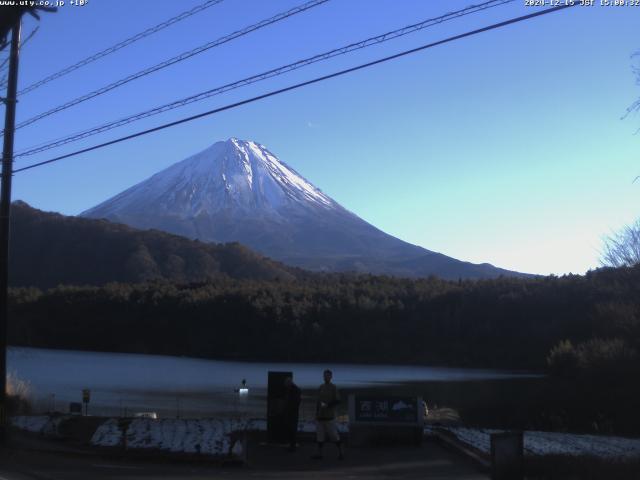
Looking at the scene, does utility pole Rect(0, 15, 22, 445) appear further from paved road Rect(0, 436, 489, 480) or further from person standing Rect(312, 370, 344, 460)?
person standing Rect(312, 370, 344, 460)

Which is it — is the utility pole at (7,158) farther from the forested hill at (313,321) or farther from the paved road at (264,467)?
the forested hill at (313,321)

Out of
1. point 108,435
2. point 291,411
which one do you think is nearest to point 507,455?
point 291,411

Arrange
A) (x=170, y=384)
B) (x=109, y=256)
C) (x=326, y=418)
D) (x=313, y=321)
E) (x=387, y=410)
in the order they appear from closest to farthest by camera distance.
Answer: (x=326, y=418)
(x=387, y=410)
(x=170, y=384)
(x=313, y=321)
(x=109, y=256)

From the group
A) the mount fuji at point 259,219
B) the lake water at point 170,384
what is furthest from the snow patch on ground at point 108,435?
the mount fuji at point 259,219

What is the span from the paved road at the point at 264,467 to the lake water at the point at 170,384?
1140 cm

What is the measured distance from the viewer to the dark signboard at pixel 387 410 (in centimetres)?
1544

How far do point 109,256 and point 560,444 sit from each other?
115380 millimetres

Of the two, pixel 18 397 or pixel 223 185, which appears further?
pixel 223 185

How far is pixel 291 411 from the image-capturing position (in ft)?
48.3

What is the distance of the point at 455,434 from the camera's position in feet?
54.9

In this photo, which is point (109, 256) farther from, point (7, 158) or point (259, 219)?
point (7, 158)

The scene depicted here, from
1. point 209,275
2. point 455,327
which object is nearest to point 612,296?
point 455,327

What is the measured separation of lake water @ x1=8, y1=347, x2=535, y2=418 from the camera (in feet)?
97.9

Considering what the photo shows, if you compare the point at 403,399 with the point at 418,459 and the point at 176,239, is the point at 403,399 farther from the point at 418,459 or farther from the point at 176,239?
the point at 176,239
